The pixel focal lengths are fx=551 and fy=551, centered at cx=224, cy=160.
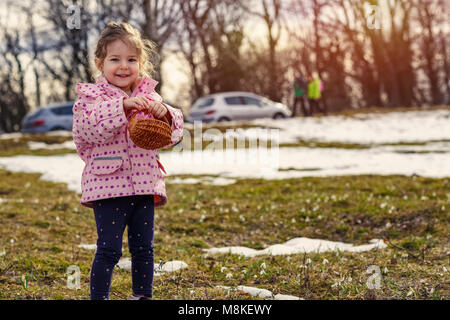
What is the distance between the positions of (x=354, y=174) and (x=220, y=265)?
6.87m

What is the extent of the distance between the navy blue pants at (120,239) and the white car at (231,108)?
20692mm

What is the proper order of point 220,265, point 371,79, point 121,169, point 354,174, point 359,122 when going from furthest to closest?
point 371,79
point 359,122
point 354,174
point 220,265
point 121,169

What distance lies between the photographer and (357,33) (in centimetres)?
3547

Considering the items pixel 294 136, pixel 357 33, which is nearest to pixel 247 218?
pixel 294 136

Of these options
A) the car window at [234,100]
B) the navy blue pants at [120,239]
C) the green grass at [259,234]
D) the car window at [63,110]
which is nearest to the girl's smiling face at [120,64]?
the navy blue pants at [120,239]

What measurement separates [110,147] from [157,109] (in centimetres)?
41

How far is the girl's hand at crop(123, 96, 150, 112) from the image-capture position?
10.9ft

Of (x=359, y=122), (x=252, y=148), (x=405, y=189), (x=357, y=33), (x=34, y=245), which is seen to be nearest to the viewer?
(x=34, y=245)

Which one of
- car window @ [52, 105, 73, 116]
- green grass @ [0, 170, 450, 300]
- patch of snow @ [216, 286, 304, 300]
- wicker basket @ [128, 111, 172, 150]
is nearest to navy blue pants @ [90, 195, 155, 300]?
wicker basket @ [128, 111, 172, 150]

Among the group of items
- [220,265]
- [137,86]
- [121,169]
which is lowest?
[220,265]

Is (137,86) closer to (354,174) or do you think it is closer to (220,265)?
(220,265)

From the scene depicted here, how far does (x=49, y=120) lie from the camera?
23.3m

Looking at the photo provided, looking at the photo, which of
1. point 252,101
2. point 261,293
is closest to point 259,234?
point 261,293

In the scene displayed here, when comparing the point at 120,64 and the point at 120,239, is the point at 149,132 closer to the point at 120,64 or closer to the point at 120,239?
the point at 120,64
